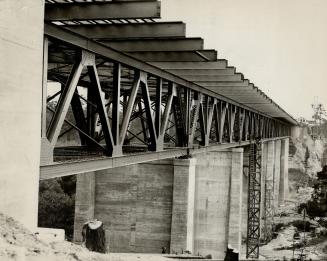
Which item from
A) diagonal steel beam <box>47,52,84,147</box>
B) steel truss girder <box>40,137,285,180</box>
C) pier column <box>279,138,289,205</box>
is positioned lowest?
pier column <box>279,138,289,205</box>

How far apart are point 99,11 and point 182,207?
1502 centimetres

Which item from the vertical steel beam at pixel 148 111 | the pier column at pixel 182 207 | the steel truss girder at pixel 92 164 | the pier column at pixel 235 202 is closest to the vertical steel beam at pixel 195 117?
the steel truss girder at pixel 92 164

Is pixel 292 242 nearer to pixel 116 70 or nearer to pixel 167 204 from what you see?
Answer: pixel 167 204

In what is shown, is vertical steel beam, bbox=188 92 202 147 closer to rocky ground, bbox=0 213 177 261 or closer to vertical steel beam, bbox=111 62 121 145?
vertical steel beam, bbox=111 62 121 145

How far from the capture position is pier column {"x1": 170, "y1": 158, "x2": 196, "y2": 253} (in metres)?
18.7

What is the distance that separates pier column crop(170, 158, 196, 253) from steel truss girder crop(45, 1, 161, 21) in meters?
11.1

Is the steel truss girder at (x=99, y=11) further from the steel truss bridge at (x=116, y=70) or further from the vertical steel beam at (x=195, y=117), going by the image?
the vertical steel beam at (x=195, y=117)

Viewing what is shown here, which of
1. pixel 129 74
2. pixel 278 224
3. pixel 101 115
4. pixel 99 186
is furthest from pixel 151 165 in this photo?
pixel 278 224

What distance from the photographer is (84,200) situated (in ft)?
82.6

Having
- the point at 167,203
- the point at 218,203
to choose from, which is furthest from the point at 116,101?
the point at 218,203

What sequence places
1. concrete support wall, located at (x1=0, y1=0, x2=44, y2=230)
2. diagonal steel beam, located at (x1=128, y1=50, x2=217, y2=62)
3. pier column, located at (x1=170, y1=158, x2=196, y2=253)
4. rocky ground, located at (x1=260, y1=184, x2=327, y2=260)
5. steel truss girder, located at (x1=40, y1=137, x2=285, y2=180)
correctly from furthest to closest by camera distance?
rocky ground, located at (x1=260, y1=184, x2=327, y2=260) → pier column, located at (x1=170, y1=158, x2=196, y2=253) → diagonal steel beam, located at (x1=128, y1=50, x2=217, y2=62) → steel truss girder, located at (x1=40, y1=137, x2=285, y2=180) → concrete support wall, located at (x1=0, y1=0, x2=44, y2=230)

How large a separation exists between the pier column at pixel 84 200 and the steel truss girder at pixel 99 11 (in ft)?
59.7

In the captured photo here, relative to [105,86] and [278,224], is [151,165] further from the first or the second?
[278,224]

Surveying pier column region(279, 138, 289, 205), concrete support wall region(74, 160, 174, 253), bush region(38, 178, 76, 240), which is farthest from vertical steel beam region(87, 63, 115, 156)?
pier column region(279, 138, 289, 205)
